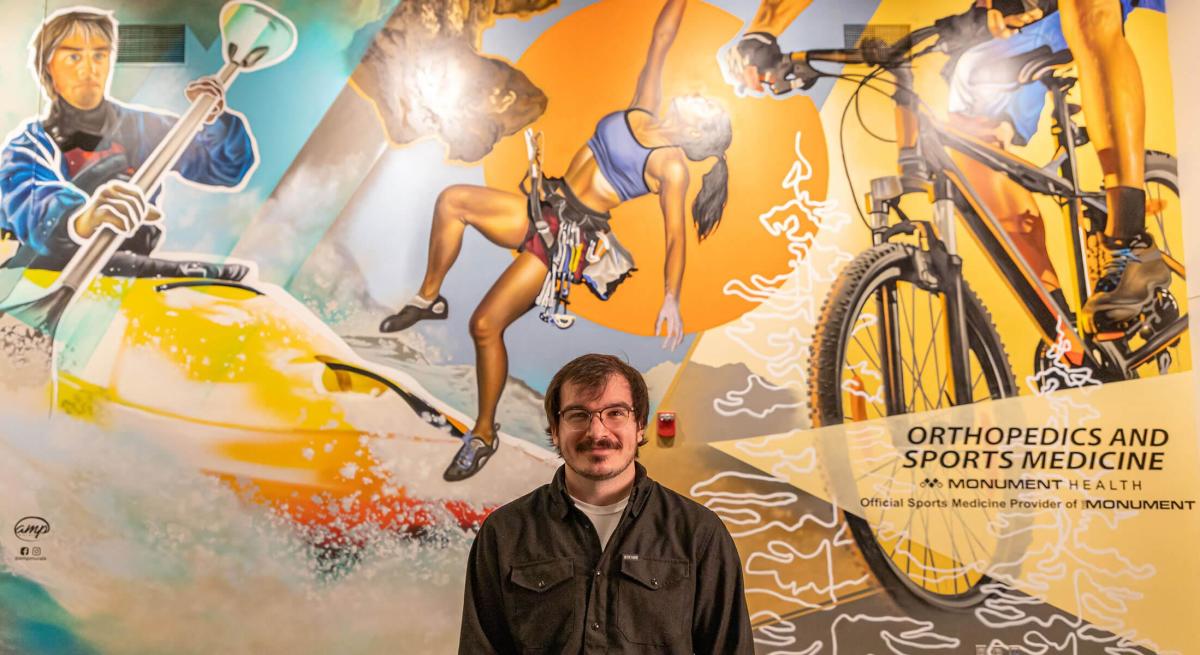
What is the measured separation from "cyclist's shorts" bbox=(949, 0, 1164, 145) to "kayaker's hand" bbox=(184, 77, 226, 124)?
2.62 meters

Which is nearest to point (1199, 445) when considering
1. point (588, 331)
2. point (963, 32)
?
point (963, 32)

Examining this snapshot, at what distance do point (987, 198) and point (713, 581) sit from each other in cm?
205

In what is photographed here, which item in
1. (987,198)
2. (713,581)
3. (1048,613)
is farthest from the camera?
(987,198)

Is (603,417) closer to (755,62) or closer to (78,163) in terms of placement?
(755,62)

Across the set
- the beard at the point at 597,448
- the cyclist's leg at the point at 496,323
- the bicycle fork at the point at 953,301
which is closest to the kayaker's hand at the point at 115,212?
the cyclist's leg at the point at 496,323

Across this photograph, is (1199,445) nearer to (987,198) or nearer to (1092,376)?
(1092,376)

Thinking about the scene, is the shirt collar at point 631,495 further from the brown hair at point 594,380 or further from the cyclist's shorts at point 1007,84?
the cyclist's shorts at point 1007,84

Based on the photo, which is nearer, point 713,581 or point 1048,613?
point 713,581

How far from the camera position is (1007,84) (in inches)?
122

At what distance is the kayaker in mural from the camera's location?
3.02m

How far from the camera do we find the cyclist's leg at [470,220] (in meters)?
3.04

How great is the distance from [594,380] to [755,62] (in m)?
1.88

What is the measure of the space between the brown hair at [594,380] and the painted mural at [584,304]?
1254 mm

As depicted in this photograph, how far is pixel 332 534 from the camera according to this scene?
2.92 meters
